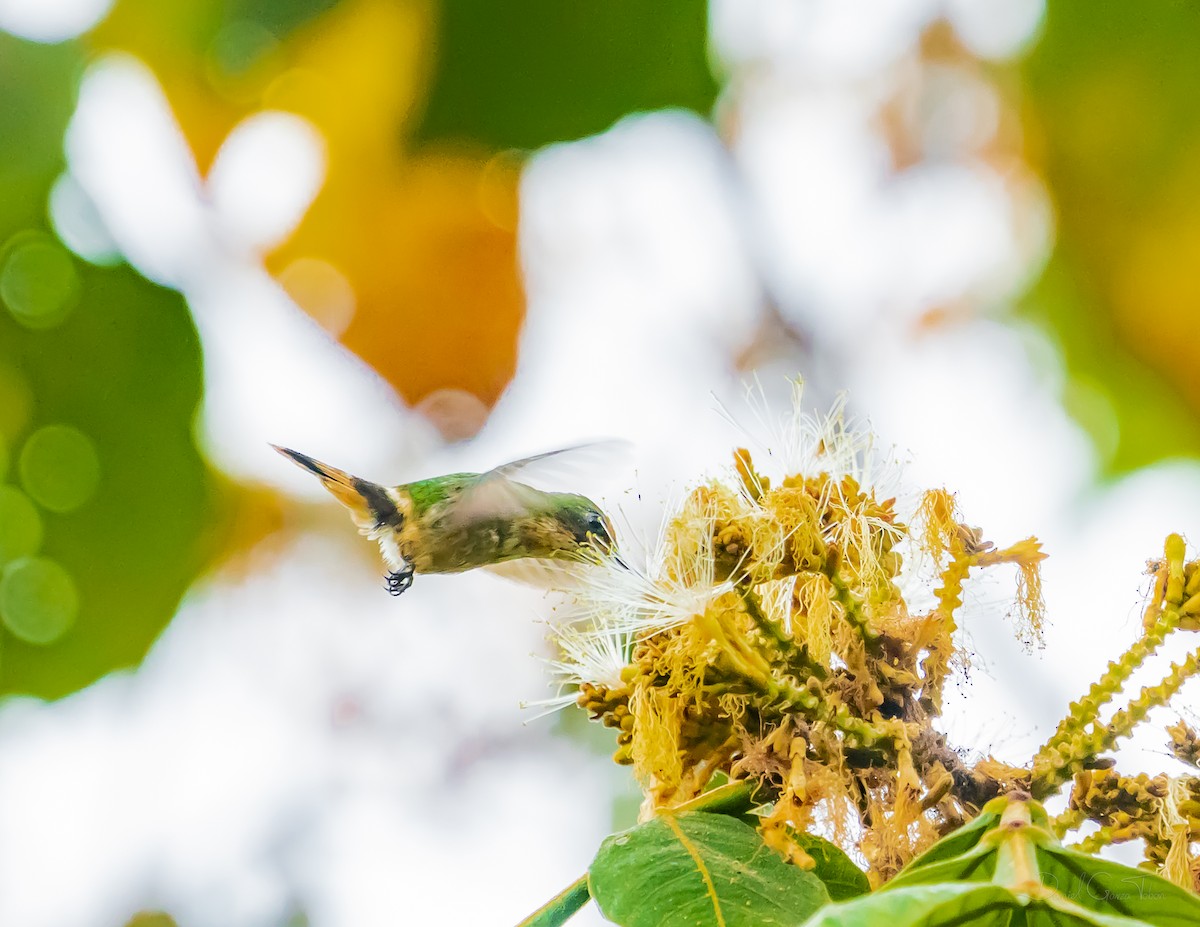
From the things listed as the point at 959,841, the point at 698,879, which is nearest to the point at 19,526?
the point at 698,879

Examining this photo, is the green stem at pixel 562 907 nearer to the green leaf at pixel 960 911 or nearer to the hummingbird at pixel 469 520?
the green leaf at pixel 960 911

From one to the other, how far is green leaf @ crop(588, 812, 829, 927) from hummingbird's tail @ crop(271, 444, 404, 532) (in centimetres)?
94

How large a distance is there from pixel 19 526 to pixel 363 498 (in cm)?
123

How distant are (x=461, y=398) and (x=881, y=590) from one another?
2.28 m

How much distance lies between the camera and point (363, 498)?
66.2 inches

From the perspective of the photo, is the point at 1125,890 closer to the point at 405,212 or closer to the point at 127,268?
the point at 127,268

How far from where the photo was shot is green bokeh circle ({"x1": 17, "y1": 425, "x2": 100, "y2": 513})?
2.38 metres

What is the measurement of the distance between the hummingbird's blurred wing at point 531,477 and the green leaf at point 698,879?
60cm

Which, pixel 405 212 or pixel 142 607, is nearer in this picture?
pixel 142 607

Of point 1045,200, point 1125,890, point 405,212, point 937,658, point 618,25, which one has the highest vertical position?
point 405,212

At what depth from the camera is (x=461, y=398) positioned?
3.07m

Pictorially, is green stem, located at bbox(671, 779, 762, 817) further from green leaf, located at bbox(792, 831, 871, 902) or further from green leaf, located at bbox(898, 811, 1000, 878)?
green leaf, located at bbox(898, 811, 1000, 878)

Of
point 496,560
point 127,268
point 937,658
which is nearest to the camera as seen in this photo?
point 937,658

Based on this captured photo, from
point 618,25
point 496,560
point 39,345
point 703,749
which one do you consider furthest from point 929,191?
point 703,749
